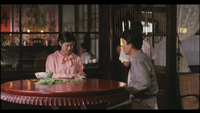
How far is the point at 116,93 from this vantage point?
2.70 m

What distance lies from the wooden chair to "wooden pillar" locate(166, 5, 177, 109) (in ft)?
1.79

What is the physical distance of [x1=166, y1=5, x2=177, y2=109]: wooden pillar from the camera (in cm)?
466

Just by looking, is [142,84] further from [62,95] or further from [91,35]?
[91,35]

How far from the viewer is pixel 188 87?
13.2ft

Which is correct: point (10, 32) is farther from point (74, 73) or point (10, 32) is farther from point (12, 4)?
point (74, 73)

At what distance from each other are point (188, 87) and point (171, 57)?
0.80 metres

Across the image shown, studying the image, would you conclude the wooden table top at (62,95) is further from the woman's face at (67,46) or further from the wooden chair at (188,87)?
the wooden chair at (188,87)

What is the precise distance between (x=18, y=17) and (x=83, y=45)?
1.13 m

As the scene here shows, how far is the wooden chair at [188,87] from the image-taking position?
153 inches

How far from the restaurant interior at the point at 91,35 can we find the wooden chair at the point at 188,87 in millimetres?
429

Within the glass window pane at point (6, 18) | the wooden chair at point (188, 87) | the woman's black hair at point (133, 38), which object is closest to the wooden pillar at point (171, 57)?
the wooden chair at point (188, 87)

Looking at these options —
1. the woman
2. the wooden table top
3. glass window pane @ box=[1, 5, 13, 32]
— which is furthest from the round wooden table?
glass window pane @ box=[1, 5, 13, 32]

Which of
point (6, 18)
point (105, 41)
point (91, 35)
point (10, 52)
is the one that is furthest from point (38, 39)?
point (105, 41)
